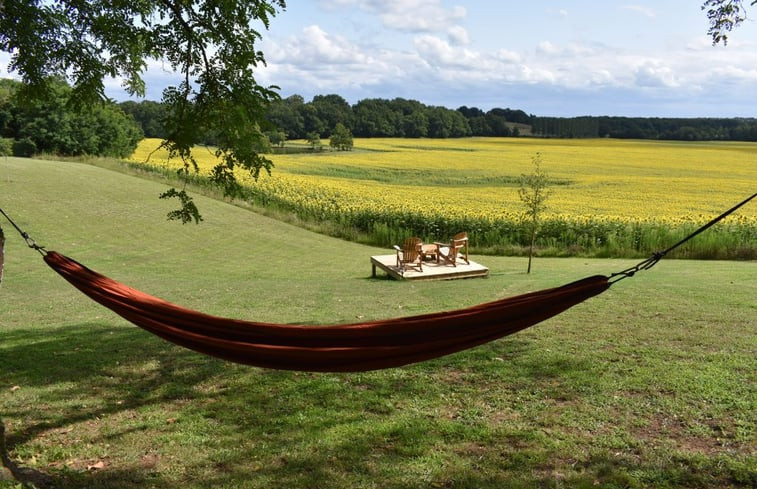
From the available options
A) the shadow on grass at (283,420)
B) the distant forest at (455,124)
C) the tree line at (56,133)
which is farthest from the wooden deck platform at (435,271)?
the distant forest at (455,124)

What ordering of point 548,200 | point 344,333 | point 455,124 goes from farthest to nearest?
point 455,124 → point 548,200 → point 344,333

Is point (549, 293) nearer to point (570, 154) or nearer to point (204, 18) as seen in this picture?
point (204, 18)

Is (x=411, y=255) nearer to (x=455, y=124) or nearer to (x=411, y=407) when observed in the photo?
(x=411, y=407)

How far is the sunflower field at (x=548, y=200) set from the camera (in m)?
18.8

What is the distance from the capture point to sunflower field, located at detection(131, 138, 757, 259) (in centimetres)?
1881

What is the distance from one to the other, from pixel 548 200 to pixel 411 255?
15633mm

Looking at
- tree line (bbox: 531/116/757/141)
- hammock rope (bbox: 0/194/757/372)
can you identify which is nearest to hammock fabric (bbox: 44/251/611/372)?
hammock rope (bbox: 0/194/757/372)

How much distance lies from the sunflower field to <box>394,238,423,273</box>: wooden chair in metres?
5.07

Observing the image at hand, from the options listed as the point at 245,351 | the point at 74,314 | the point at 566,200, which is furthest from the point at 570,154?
the point at 245,351

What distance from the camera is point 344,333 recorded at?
3490 mm

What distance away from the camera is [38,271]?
Result: 45.2 feet

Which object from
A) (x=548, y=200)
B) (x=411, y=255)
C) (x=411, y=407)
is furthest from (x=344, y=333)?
(x=548, y=200)

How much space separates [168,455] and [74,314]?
6090mm

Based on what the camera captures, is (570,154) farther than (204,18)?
Yes
